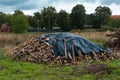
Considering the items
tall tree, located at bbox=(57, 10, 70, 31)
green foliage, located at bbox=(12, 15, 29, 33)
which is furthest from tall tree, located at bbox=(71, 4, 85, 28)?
green foliage, located at bbox=(12, 15, 29, 33)

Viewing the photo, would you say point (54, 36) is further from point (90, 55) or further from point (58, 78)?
point (58, 78)

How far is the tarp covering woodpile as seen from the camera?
15.3 m

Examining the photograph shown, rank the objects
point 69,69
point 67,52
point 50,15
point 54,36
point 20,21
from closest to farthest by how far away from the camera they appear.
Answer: point 69,69
point 67,52
point 54,36
point 20,21
point 50,15

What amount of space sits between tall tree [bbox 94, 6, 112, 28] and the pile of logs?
4838 centimetres

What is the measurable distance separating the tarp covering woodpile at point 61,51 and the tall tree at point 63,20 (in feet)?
142

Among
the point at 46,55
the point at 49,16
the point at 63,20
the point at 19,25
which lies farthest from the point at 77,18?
the point at 46,55

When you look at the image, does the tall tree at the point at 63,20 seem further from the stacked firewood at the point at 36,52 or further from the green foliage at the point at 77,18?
the stacked firewood at the point at 36,52

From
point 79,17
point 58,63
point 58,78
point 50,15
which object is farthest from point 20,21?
point 58,78

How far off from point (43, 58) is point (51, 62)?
63 centimetres

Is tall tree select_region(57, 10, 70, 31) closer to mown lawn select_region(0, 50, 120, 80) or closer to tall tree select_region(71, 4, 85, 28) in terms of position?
tall tree select_region(71, 4, 85, 28)

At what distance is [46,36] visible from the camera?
1798 cm

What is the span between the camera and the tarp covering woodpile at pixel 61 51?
1532 cm

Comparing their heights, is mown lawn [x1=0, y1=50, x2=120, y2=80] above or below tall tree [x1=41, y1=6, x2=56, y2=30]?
below

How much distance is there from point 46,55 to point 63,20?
4588 cm
